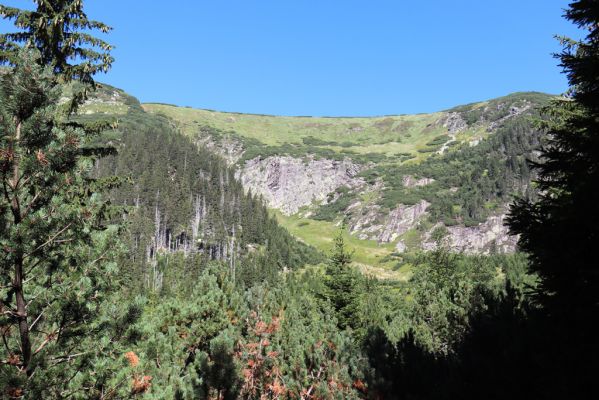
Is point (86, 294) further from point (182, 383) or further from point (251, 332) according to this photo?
point (251, 332)

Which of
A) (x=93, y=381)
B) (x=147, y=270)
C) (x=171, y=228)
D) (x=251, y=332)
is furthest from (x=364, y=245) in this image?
(x=93, y=381)

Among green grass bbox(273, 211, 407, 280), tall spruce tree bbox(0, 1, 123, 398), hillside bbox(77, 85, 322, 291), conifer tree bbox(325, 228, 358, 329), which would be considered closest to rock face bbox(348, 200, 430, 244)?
green grass bbox(273, 211, 407, 280)

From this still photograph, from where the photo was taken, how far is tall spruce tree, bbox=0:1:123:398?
4703mm

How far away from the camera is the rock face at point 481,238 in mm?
143038

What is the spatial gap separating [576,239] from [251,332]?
1200 cm

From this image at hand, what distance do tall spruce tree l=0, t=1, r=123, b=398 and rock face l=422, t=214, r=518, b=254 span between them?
484 feet

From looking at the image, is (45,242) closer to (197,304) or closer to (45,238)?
(45,238)

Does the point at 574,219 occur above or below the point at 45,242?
above

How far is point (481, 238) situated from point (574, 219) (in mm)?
155585

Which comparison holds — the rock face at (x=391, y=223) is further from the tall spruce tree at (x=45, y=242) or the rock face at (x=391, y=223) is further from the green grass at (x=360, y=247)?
the tall spruce tree at (x=45, y=242)

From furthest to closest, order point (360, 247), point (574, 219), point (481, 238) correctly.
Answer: point (360, 247)
point (481, 238)
point (574, 219)

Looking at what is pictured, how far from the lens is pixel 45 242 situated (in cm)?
520

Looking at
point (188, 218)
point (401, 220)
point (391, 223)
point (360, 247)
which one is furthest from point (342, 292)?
point (401, 220)

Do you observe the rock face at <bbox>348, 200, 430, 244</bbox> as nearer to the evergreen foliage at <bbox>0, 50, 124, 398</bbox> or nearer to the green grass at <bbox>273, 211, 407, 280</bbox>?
the green grass at <bbox>273, 211, 407, 280</bbox>
